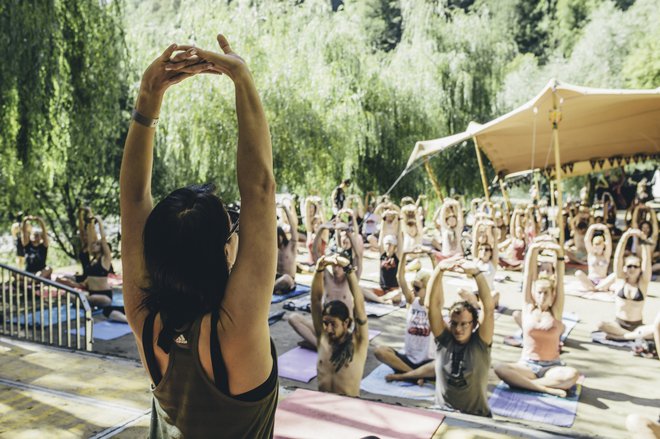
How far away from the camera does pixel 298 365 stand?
5.71 m

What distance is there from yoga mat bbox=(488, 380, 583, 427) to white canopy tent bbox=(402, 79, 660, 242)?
5.06 m

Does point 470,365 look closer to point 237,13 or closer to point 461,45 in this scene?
point 237,13

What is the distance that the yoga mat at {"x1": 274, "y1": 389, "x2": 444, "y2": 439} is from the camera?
96.7 inches

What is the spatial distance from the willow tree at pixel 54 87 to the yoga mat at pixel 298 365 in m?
5.13

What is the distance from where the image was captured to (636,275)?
6.45 metres

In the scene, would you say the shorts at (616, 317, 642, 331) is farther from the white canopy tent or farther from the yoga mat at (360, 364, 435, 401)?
the white canopy tent

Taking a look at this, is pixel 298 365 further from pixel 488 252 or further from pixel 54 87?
pixel 54 87

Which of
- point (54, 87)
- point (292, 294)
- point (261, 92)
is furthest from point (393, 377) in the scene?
point (261, 92)

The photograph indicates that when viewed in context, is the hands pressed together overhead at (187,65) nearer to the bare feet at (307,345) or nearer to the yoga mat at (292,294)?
the bare feet at (307,345)

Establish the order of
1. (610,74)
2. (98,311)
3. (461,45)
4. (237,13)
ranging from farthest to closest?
(610,74) < (461,45) < (237,13) < (98,311)

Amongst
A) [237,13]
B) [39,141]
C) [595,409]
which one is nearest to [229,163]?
[237,13]

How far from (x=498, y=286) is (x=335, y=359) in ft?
20.1

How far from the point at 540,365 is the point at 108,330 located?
16.2 ft

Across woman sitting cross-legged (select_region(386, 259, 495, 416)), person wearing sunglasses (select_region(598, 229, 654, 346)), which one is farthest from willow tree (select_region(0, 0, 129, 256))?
person wearing sunglasses (select_region(598, 229, 654, 346))
